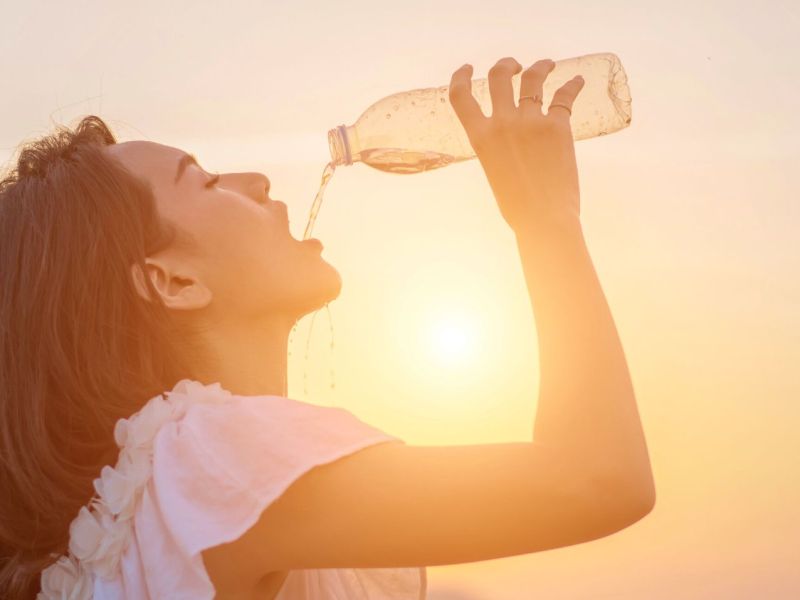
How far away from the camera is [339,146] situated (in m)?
3.14

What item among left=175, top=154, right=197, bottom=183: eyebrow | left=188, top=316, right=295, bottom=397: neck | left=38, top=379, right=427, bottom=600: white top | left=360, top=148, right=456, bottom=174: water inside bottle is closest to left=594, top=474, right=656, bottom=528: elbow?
left=38, top=379, right=427, bottom=600: white top

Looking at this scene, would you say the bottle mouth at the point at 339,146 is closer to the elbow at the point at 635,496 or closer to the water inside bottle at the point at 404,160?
the water inside bottle at the point at 404,160

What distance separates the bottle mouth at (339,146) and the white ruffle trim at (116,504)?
150cm

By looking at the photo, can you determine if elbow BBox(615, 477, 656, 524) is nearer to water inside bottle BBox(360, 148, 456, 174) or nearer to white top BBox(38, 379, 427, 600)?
white top BBox(38, 379, 427, 600)

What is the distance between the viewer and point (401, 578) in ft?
7.18

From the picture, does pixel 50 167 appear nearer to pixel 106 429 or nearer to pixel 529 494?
pixel 106 429

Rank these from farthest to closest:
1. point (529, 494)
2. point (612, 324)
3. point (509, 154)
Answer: point (509, 154) → point (612, 324) → point (529, 494)

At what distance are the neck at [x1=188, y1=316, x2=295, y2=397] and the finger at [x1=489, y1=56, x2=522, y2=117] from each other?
28.7 inches

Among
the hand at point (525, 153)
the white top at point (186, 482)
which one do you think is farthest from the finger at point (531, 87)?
the white top at point (186, 482)

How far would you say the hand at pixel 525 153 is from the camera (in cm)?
157

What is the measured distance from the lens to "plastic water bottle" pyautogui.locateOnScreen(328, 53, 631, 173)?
10.8 feet

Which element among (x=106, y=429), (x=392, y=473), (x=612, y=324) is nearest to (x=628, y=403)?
(x=612, y=324)

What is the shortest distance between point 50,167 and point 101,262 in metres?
0.35

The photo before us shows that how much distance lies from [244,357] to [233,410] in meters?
0.49
